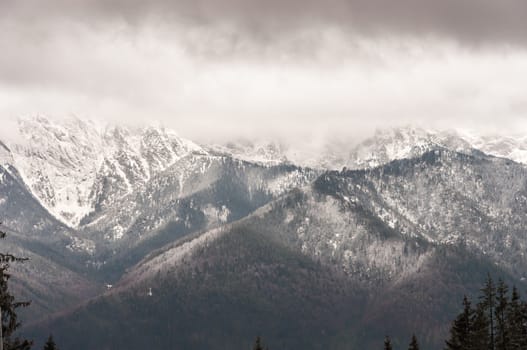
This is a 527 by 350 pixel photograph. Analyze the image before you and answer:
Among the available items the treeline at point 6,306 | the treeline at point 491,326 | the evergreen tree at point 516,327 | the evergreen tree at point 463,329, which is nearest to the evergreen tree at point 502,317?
the treeline at point 491,326

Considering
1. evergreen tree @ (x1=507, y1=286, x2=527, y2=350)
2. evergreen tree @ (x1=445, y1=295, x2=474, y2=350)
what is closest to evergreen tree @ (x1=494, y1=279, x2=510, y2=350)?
evergreen tree @ (x1=507, y1=286, x2=527, y2=350)

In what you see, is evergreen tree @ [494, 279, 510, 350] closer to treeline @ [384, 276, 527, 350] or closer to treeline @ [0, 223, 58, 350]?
treeline @ [384, 276, 527, 350]

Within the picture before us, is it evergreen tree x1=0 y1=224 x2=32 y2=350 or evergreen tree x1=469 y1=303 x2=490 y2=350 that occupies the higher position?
evergreen tree x1=469 y1=303 x2=490 y2=350

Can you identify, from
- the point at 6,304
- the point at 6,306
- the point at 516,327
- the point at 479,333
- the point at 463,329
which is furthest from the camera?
the point at 463,329

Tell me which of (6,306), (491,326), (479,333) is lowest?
(6,306)

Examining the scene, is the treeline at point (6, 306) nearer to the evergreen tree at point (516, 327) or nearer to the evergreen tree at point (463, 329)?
the evergreen tree at point (463, 329)

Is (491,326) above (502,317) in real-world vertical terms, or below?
below

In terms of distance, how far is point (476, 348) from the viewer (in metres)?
121

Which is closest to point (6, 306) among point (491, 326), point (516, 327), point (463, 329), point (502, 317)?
point (463, 329)

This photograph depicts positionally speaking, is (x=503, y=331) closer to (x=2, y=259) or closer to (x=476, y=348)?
(x=476, y=348)

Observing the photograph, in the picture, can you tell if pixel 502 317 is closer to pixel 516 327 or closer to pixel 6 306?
pixel 516 327

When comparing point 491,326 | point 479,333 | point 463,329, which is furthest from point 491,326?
point 479,333

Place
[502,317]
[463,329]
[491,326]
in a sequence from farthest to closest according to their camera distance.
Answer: [502,317], [463,329], [491,326]

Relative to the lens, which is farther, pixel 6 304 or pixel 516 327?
pixel 516 327
